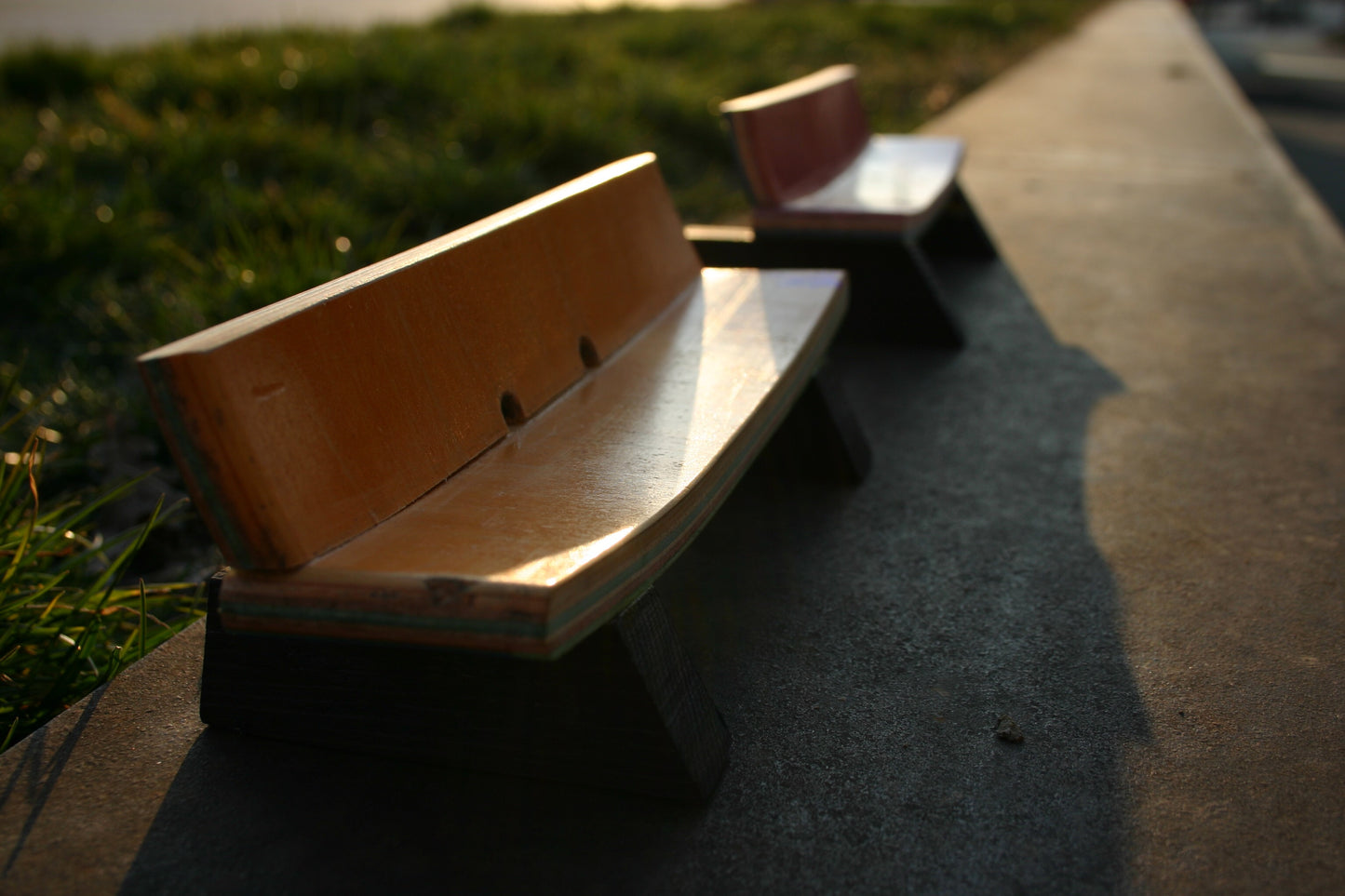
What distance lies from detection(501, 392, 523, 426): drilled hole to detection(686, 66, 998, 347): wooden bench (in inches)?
64.0

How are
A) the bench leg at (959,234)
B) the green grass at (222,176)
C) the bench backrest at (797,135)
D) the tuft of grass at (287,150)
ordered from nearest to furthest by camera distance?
the green grass at (222,176) → the bench backrest at (797,135) → the tuft of grass at (287,150) → the bench leg at (959,234)

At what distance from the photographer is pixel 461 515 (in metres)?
1.71

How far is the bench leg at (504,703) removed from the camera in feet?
5.56

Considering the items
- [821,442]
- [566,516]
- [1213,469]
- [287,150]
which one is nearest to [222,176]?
[287,150]

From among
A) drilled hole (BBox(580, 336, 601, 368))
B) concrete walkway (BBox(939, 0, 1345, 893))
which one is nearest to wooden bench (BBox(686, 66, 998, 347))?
concrete walkway (BBox(939, 0, 1345, 893))

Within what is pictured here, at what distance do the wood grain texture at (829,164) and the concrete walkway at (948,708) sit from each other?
52 centimetres

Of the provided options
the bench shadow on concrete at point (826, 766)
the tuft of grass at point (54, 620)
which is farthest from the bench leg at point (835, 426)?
the tuft of grass at point (54, 620)

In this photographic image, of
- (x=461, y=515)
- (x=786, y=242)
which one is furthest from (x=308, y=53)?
(x=461, y=515)

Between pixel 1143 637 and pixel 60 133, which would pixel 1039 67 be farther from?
pixel 1143 637

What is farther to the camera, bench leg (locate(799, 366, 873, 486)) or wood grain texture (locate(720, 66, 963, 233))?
wood grain texture (locate(720, 66, 963, 233))

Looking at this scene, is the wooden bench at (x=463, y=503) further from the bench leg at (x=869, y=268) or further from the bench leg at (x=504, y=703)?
the bench leg at (x=869, y=268)

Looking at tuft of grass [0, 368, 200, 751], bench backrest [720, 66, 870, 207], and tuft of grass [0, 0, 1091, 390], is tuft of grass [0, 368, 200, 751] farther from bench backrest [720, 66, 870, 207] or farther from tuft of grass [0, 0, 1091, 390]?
bench backrest [720, 66, 870, 207]

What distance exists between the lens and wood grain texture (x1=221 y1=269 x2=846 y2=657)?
1.45 meters

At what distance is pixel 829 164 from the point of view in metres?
4.25
